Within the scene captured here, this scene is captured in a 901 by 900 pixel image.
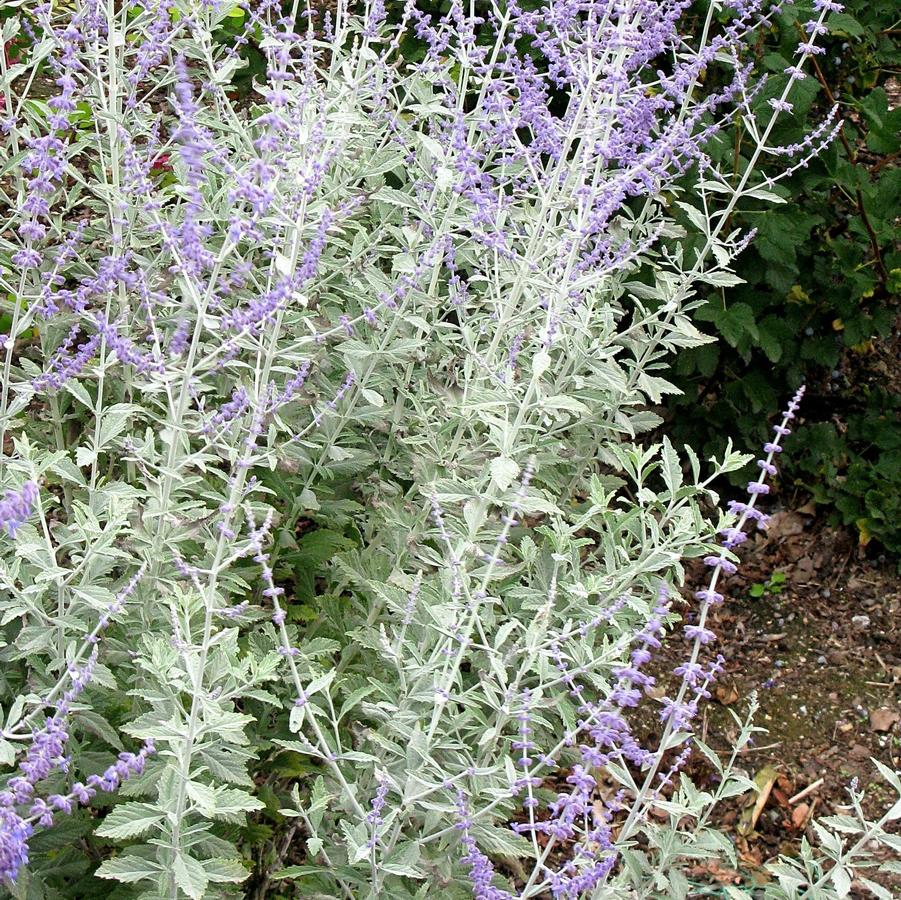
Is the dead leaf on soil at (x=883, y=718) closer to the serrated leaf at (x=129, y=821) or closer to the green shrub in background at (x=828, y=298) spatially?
the green shrub in background at (x=828, y=298)

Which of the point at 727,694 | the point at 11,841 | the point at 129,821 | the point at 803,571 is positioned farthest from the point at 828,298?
the point at 11,841

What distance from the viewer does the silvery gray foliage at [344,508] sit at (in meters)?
2.36

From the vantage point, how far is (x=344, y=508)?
140 inches

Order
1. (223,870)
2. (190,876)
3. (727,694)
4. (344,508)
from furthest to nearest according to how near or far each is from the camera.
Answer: (727,694) < (344,508) < (223,870) < (190,876)

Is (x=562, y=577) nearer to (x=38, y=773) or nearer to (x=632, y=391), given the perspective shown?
(x=632, y=391)

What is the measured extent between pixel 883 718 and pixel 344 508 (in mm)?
2560

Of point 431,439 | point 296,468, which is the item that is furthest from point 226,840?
point 431,439

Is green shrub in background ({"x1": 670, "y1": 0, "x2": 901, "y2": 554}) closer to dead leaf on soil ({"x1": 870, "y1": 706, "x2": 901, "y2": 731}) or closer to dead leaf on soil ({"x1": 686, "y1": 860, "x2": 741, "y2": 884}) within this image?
dead leaf on soil ({"x1": 870, "y1": 706, "x2": 901, "y2": 731})

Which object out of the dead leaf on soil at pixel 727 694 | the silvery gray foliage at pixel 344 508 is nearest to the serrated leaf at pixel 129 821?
the silvery gray foliage at pixel 344 508

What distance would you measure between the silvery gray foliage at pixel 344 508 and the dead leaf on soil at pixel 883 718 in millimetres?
1346

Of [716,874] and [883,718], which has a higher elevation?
[883,718]

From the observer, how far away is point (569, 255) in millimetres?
2799

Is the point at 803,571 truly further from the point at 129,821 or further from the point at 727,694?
the point at 129,821

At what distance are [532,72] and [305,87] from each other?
966 mm
